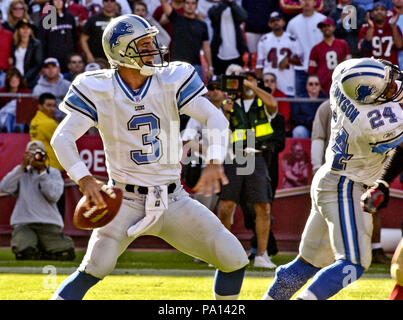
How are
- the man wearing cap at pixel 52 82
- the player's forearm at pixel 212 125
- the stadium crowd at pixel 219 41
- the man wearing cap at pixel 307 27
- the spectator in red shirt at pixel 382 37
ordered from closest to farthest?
the player's forearm at pixel 212 125, the man wearing cap at pixel 52 82, the stadium crowd at pixel 219 41, the spectator in red shirt at pixel 382 37, the man wearing cap at pixel 307 27

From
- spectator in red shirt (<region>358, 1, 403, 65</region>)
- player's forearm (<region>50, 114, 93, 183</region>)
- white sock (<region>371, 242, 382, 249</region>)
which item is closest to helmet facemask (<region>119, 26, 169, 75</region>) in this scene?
player's forearm (<region>50, 114, 93, 183</region>)

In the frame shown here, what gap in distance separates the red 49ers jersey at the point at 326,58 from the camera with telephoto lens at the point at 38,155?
3.59 meters

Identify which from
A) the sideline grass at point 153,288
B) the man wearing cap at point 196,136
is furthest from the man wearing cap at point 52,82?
the sideline grass at point 153,288

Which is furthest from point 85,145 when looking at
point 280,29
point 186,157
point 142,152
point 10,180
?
point 142,152

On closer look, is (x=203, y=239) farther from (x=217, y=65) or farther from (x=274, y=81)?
(x=217, y=65)

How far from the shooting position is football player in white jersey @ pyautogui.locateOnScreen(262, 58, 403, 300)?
4871 mm

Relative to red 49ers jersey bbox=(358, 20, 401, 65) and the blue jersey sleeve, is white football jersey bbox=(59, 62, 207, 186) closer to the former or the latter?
the blue jersey sleeve

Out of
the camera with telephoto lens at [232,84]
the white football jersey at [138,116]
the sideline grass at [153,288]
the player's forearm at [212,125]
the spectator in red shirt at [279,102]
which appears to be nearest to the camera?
the player's forearm at [212,125]

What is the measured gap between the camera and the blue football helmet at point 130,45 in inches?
192

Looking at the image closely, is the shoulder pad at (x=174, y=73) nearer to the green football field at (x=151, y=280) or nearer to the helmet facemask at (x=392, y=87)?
the helmet facemask at (x=392, y=87)

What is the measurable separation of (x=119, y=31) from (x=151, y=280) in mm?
3371

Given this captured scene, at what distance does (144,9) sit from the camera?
10953mm

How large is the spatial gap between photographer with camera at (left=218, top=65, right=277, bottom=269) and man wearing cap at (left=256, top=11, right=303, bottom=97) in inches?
92.0

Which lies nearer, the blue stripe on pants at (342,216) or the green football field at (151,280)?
the blue stripe on pants at (342,216)
